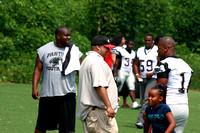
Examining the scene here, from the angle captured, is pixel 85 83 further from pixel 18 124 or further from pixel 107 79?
pixel 18 124

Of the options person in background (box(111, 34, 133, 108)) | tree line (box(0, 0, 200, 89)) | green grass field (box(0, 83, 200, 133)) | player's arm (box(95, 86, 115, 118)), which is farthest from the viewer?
tree line (box(0, 0, 200, 89))

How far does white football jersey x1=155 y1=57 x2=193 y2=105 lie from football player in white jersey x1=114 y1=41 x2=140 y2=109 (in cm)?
760

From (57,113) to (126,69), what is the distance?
6611mm

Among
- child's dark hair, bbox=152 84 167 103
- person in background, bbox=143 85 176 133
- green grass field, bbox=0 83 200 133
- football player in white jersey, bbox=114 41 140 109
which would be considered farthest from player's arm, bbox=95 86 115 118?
football player in white jersey, bbox=114 41 140 109

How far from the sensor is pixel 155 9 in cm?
3084

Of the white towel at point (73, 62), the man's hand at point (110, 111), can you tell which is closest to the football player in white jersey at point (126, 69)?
the white towel at point (73, 62)

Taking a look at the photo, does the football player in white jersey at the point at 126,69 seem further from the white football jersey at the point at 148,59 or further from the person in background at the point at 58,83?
the person in background at the point at 58,83

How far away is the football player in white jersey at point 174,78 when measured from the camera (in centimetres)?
610

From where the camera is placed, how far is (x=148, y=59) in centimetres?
1109

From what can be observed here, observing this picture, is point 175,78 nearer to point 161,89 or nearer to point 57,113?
point 161,89

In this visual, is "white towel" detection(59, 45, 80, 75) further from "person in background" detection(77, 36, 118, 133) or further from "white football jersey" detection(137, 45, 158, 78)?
"white football jersey" detection(137, 45, 158, 78)

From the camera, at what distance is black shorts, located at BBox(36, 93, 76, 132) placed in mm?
7562

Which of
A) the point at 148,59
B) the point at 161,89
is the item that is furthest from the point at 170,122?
the point at 148,59

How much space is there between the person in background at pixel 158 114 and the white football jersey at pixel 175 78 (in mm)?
229
